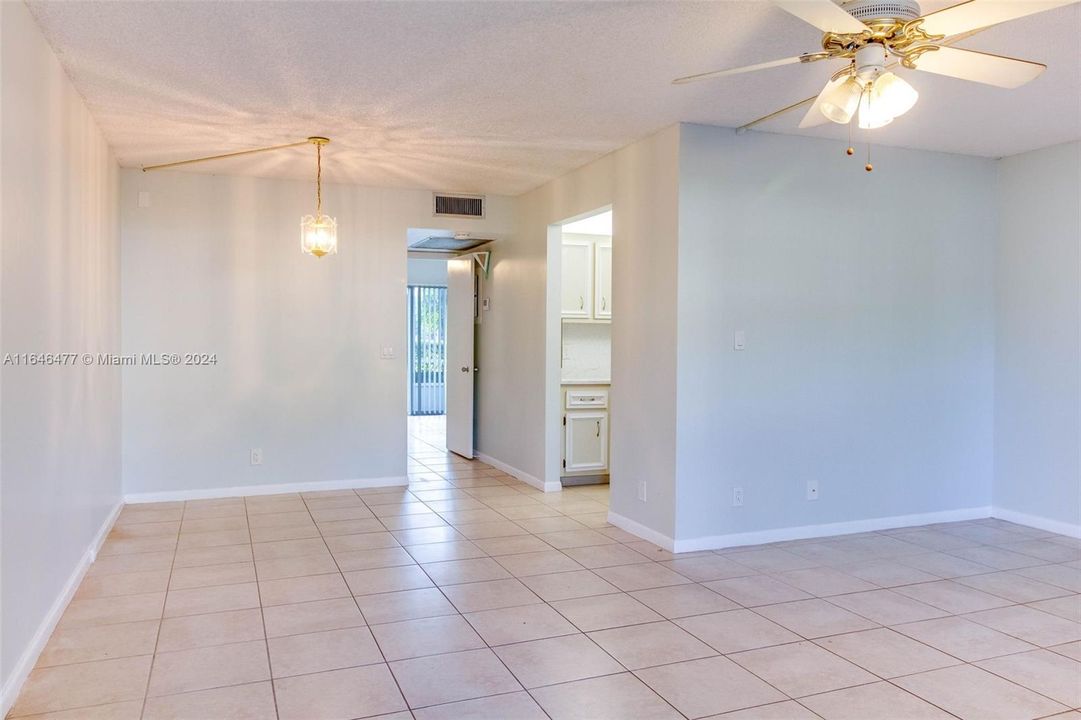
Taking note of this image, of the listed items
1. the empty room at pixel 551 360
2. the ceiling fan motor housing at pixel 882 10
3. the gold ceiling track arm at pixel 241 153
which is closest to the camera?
the ceiling fan motor housing at pixel 882 10

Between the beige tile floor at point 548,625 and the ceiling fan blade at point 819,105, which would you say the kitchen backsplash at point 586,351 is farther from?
the ceiling fan blade at point 819,105

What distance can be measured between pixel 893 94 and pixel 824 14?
49 centimetres

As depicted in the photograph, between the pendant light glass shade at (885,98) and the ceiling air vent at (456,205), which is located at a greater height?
the ceiling air vent at (456,205)

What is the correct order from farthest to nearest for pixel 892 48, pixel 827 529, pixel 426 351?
1. pixel 426 351
2. pixel 827 529
3. pixel 892 48

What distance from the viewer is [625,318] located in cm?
486

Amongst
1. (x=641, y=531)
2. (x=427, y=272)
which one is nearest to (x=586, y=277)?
(x=641, y=531)

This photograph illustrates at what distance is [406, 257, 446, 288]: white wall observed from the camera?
1140 cm

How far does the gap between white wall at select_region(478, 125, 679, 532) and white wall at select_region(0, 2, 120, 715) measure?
10.0 feet

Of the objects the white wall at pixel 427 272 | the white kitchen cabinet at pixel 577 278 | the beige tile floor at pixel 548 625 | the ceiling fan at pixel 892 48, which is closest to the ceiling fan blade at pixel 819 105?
the ceiling fan at pixel 892 48

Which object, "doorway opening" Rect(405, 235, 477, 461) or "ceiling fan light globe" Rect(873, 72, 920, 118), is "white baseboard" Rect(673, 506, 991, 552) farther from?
"doorway opening" Rect(405, 235, 477, 461)

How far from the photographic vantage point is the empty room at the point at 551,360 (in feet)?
8.96

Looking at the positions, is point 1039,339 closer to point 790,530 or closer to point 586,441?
point 790,530

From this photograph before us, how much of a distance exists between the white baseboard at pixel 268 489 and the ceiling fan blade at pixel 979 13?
5.04m

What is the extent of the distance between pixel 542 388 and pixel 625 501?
4.81 ft
